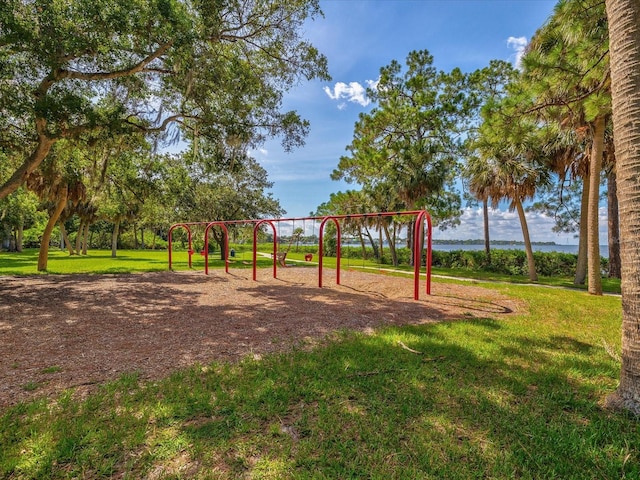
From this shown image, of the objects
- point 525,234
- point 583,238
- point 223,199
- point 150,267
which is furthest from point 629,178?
point 223,199

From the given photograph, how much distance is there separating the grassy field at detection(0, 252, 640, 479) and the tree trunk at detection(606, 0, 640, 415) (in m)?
0.38

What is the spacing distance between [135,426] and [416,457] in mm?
2031

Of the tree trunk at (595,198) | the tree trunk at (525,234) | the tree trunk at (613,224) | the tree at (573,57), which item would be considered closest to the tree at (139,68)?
the tree at (573,57)

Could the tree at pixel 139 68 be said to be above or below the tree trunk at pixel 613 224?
above

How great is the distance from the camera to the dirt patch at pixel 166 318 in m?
3.54

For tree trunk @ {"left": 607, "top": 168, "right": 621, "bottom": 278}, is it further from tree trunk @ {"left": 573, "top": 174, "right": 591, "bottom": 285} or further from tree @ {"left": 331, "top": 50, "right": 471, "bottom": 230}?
tree @ {"left": 331, "top": 50, "right": 471, "bottom": 230}

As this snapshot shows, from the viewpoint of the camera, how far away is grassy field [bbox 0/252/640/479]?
1951 millimetres

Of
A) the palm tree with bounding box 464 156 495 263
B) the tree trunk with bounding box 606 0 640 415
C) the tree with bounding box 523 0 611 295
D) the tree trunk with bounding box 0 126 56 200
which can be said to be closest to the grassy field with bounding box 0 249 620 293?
the palm tree with bounding box 464 156 495 263

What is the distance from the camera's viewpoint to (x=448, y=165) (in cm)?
1748

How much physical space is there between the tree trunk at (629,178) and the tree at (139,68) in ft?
23.1

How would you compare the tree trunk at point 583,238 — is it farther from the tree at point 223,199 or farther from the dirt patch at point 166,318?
the tree at point 223,199

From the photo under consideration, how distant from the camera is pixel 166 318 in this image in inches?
226

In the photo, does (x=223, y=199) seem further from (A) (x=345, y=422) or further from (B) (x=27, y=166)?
(A) (x=345, y=422)

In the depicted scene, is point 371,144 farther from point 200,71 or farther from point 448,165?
point 200,71
